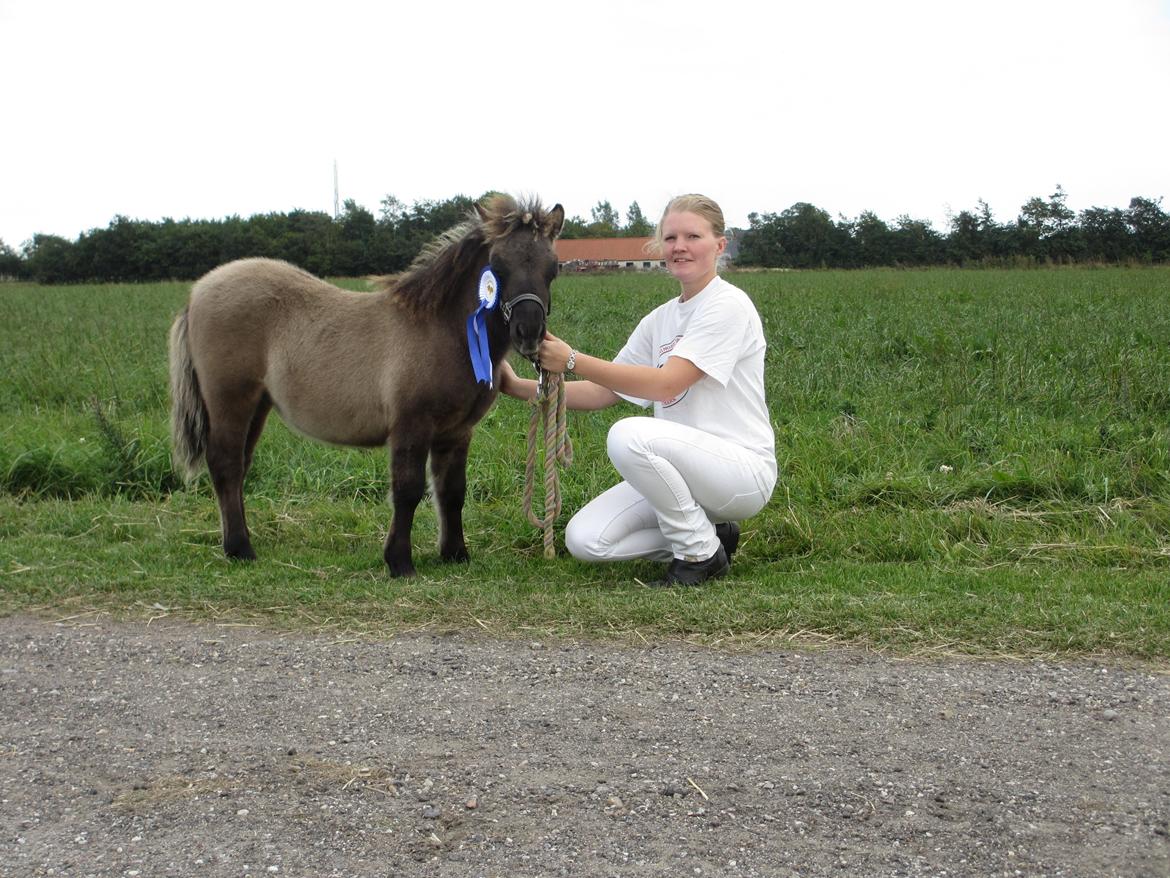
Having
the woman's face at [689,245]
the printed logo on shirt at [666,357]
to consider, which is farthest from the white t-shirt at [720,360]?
the woman's face at [689,245]

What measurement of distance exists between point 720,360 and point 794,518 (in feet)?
5.29

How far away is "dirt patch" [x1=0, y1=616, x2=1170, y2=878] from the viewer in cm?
241

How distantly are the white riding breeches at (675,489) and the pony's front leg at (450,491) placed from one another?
77 centimetres

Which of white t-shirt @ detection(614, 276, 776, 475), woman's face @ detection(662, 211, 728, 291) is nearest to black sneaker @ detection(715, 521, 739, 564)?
white t-shirt @ detection(614, 276, 776, 475)

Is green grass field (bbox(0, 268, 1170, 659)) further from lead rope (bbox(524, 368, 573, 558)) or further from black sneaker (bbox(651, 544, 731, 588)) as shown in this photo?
lead rope (bbox(524, 368, 573, 558))

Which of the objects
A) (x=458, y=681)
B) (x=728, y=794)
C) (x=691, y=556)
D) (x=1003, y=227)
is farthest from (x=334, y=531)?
(x=1003, y=227)

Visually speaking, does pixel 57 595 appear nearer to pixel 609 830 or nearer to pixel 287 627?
pixel 287 627

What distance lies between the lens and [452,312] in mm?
5227

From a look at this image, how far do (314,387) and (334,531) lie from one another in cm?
123

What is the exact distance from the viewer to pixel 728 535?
5.32 metres

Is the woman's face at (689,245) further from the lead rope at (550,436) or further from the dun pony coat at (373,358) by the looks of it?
the lead rope at (550,436)

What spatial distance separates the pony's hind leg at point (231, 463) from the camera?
227 inches

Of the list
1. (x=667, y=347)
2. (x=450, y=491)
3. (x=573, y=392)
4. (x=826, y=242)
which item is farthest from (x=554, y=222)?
(x=826, y=242)

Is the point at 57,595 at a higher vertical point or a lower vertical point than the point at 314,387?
lower
